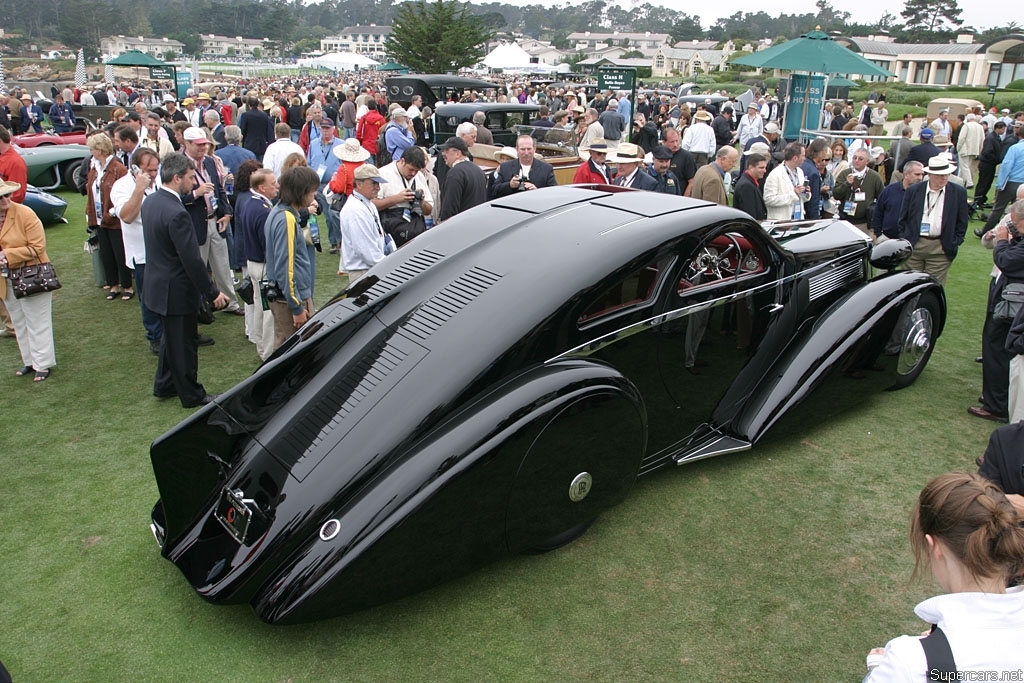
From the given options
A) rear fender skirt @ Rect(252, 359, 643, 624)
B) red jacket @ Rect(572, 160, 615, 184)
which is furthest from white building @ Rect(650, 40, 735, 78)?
rear fender skirt @ Rect(252, 359, 643, 624)

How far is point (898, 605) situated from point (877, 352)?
7.24ft

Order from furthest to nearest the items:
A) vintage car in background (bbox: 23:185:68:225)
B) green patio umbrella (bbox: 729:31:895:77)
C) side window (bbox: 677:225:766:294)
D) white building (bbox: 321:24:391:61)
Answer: white building (bbox: 321:24:391:61), green patio umbrella (bbox: 729:31:895:77), vintage car in background (bbox: 23:185:68:225), side window (bbox: 677:225:766:294)

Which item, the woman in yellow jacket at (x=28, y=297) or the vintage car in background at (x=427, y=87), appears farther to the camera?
the vintage car in background at (x=427, y=87)

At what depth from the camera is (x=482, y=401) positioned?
3.33 m

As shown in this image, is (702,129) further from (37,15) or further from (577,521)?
(37,15)

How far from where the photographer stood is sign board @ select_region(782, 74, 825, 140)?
16.2 m

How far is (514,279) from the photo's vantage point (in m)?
3.69

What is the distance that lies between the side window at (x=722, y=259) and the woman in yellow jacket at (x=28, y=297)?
4986 millimetres

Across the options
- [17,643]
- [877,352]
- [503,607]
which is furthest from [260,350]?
[877,352]

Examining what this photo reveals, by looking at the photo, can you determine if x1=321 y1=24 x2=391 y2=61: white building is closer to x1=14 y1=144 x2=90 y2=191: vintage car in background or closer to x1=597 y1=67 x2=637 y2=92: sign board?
x1=597 y1=67 x2=637 y2=92: sign board

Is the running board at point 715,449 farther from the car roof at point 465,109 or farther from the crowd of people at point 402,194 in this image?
the car roof at point 465,109

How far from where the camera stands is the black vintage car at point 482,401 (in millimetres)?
3105

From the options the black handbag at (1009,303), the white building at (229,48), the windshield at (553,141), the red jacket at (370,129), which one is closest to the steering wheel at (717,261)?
the black handbag at (1009,303)

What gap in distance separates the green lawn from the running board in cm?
21
